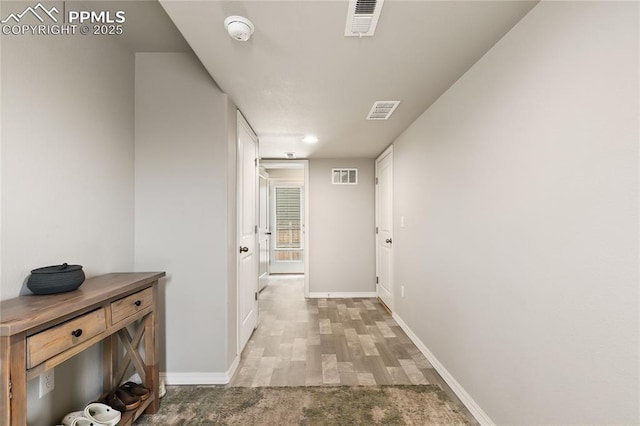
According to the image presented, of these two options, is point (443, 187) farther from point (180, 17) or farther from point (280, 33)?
point (180, 17)

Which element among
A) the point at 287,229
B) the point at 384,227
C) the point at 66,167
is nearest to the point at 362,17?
the point at 66,167

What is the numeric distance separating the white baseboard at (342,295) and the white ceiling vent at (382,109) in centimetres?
293

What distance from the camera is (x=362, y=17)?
1447 millimetres

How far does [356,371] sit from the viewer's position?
→ 96.3 inches

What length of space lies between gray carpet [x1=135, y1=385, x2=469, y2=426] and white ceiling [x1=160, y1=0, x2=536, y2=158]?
87.9 inches

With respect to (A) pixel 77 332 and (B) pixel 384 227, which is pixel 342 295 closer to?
(B) pixel 384 227

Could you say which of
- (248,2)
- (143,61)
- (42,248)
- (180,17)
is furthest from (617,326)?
(143,61)

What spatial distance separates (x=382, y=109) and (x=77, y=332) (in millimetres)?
2583

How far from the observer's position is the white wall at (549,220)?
101cm

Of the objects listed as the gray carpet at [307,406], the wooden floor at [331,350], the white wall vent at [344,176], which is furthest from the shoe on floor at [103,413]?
the white wall vent at [344,176]

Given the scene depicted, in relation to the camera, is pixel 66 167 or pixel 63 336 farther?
pixel 66 167

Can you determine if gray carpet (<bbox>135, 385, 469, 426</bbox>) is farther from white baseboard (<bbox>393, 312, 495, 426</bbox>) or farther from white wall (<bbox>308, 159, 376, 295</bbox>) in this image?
white wall (<bbox>308, 159, 376, 295</bbox>)

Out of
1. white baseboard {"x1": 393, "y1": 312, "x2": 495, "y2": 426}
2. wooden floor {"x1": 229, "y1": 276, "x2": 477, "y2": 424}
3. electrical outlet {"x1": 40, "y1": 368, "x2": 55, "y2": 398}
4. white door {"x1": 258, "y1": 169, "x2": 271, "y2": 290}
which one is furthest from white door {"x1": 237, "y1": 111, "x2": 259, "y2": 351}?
white door {"x1": 258, "y1": 169, "x2": 271, "y2": 290}

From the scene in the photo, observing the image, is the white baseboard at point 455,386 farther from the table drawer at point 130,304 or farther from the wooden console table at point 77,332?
the table drawer at point 130,304
